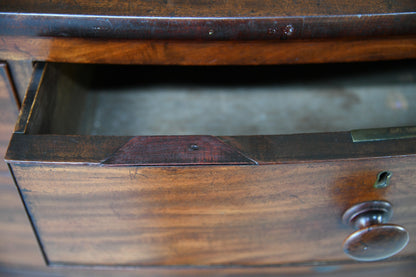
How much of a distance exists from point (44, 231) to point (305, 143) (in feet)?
0.86

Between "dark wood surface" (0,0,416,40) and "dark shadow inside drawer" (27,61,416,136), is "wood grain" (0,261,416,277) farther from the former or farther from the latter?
"dark wood surface" (0,0,416,40)

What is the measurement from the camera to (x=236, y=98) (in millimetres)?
Answer: 570

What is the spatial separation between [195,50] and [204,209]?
15cm

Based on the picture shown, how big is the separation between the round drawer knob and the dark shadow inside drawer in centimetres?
16

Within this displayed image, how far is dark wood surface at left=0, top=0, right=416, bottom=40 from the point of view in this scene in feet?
1.18

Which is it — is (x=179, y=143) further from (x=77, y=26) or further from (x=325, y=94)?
(x=325, y=94)

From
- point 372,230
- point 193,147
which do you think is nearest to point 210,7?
point 193,147

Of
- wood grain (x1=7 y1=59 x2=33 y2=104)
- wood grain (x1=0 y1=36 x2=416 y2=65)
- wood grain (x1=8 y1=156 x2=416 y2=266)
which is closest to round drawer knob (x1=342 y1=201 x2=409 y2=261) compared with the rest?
wood grain (x1=8 y1=156 x2=416 y2=266)

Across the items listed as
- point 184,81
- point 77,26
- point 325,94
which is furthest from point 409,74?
point 77,26

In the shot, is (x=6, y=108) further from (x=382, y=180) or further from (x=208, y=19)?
(x=382, y=180)

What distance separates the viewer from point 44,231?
40 centimetres

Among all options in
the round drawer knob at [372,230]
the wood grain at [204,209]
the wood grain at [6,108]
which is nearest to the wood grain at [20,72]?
the wood grain at [6,108]

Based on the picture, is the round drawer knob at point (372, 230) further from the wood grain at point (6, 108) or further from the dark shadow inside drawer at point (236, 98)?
the wood grain at point (6, 108)

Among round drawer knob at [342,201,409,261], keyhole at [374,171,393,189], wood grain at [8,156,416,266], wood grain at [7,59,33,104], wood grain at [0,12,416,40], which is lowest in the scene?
round drawer knob at [342,201,409,261]
